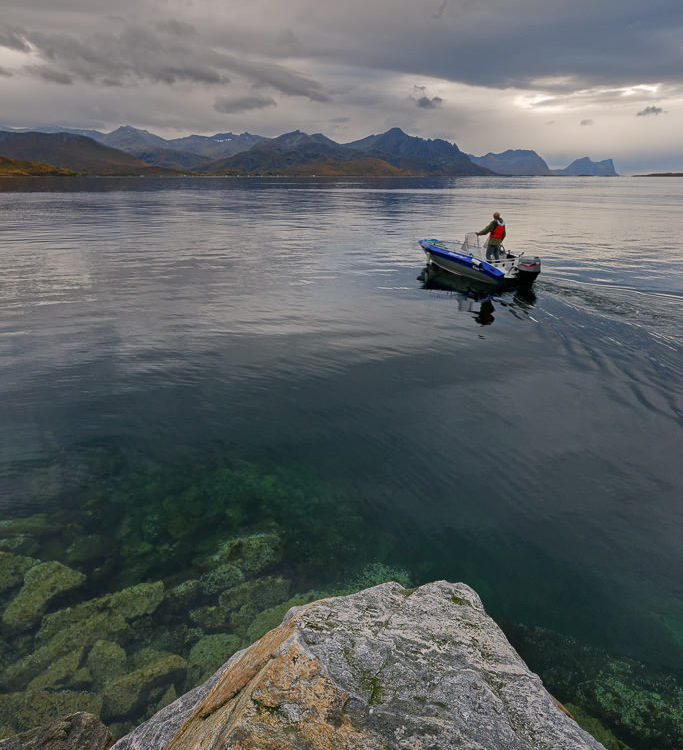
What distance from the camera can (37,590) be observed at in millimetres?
8734

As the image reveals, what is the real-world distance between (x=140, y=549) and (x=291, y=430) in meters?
5.53

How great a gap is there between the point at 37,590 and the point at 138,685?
3214mm

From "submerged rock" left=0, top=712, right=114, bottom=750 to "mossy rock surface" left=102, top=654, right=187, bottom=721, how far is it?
1.66 metres

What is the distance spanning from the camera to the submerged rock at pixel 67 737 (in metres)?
5.07

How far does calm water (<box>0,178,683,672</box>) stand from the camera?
9.54 m

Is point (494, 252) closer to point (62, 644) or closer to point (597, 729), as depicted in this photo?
point (597, 729)


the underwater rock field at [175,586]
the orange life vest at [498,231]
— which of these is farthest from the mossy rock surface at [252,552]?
the orange life vest at [498,231]

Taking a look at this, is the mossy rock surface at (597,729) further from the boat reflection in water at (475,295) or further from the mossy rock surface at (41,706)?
the boat reflection in water at (475,295)

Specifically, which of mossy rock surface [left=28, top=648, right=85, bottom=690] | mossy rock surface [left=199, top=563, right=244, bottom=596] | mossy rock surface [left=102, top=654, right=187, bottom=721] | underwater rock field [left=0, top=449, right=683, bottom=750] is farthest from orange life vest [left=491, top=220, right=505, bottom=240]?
mossy rock surface [left=28, top=648, right=85, bottom=690]

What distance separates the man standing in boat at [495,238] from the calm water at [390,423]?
10.4ft

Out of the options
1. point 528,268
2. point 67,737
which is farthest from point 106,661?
point 528,268

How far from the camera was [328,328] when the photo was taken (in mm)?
22688

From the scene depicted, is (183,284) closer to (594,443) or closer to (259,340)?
(259,340)

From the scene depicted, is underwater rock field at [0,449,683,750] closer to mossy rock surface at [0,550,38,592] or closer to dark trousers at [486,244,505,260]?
mossy rock surface at [0,550,38,592]
